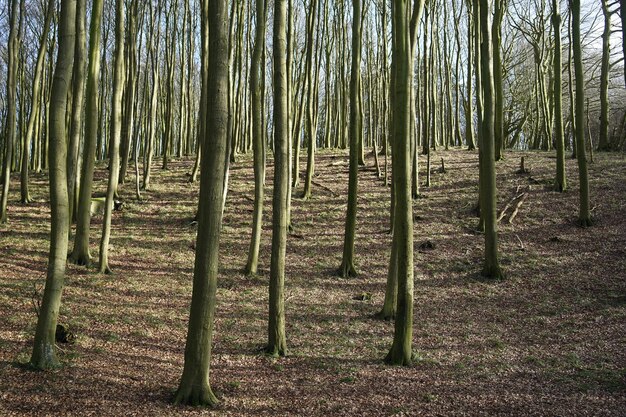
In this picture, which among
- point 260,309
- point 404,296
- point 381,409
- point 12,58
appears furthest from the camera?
point 12,58

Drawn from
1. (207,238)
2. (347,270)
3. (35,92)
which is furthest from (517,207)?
(35,92)

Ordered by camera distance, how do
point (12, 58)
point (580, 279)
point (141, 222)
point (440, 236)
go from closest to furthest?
point (580, 279) → point (12, 58) → point (440, 236) → point (141, 222)

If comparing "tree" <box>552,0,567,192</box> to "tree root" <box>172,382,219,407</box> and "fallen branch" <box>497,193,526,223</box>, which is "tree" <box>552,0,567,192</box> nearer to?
"fallen branch" <box>497,193,526,223</box>

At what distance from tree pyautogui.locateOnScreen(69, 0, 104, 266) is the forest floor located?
0.64 meters

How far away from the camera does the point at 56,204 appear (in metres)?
5.64

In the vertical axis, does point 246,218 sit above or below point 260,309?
above

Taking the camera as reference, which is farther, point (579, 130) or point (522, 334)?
point (579, 130)

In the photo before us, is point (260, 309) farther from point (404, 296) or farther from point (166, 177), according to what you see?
point (166, 177)

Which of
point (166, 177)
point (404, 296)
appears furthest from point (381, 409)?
point (166, 177)

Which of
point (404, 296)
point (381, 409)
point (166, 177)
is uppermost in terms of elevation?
point (166, 177)

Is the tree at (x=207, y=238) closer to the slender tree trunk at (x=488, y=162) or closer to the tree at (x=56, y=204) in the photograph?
the tree at (x=56, y=204)

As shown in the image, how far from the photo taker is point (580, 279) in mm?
10094

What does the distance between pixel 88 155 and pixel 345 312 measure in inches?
248

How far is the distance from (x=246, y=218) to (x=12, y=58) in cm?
740
